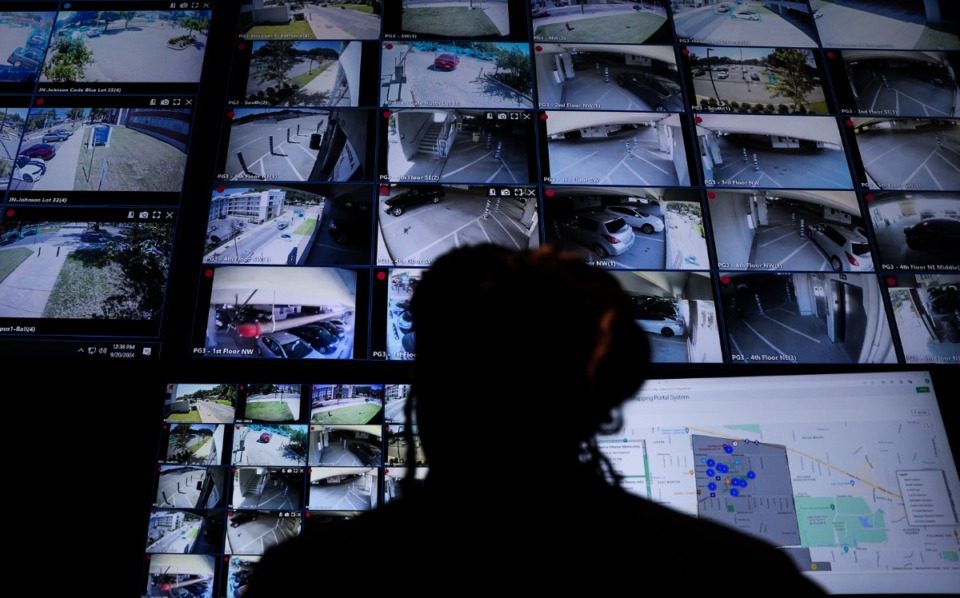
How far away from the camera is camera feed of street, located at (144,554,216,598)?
2.01 metres

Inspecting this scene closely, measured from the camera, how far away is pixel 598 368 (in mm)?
725

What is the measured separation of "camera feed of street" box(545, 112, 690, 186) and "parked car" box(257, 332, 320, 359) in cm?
95

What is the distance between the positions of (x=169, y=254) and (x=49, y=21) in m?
1.05

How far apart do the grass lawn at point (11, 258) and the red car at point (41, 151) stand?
0.33 m

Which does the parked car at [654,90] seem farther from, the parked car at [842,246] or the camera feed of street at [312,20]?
the camera feed of street at [312,20]

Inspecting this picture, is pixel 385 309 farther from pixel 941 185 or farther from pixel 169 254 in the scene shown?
pixel 941 185

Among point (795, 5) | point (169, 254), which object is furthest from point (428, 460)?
point (795, 5)

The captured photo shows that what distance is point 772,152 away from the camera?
2369 mm

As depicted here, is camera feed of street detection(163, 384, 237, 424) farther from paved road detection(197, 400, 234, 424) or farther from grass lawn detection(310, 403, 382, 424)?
grass lawn detection(310, 403, 382, 424)

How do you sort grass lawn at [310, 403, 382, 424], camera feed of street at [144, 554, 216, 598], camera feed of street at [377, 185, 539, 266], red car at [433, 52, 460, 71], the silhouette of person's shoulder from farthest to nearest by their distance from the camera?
1. red car at [433, 52, 460, 71]
2. camera feed of street at [377, 185, 539, 266]
3. grass lawn at [310, 403, 382, 424]
4. camera feed of street at [144, 554, 216, 598]
5. the silhouette of person's shoulder

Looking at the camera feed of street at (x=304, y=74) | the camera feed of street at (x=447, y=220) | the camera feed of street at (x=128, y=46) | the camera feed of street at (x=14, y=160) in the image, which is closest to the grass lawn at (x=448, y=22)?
the camera feed of street at (x=304, y=74)

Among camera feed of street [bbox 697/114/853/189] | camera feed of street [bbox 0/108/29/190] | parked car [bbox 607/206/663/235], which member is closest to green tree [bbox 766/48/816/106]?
camera feed of street [bbox 697/114/853/189]

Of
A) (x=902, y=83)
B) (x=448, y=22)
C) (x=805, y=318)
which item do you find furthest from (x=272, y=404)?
(x=902, y=83)

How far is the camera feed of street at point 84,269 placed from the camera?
217cm
